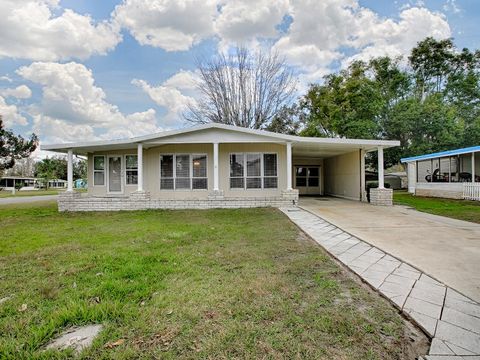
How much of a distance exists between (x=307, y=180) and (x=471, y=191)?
809 centimetres

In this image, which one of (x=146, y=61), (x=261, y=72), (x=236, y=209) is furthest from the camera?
(x=261, y=72)

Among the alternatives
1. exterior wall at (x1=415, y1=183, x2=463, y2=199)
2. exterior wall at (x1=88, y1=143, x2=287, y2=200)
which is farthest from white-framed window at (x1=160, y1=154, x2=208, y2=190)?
exterior wall at (x1=415, y1=183, x2=463, y2=199)

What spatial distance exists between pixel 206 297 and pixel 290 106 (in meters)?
24.9

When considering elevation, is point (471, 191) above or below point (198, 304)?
above

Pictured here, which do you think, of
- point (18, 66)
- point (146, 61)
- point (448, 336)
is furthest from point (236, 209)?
point (18, 66)

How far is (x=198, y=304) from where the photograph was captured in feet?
8.76

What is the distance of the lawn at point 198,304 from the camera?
1995mm

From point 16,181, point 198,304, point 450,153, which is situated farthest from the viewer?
point 16,181

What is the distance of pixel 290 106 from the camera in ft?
84.9

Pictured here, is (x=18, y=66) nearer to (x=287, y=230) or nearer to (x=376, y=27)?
(x=287, y=230)

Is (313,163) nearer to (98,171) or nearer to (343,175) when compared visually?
(343,175)

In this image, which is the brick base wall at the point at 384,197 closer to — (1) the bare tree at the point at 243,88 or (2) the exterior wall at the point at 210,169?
(2) the exterior wall at the point at 210,169

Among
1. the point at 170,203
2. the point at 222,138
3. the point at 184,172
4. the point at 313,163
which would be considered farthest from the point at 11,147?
the point at 313,163

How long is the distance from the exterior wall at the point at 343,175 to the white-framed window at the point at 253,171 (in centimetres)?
405
